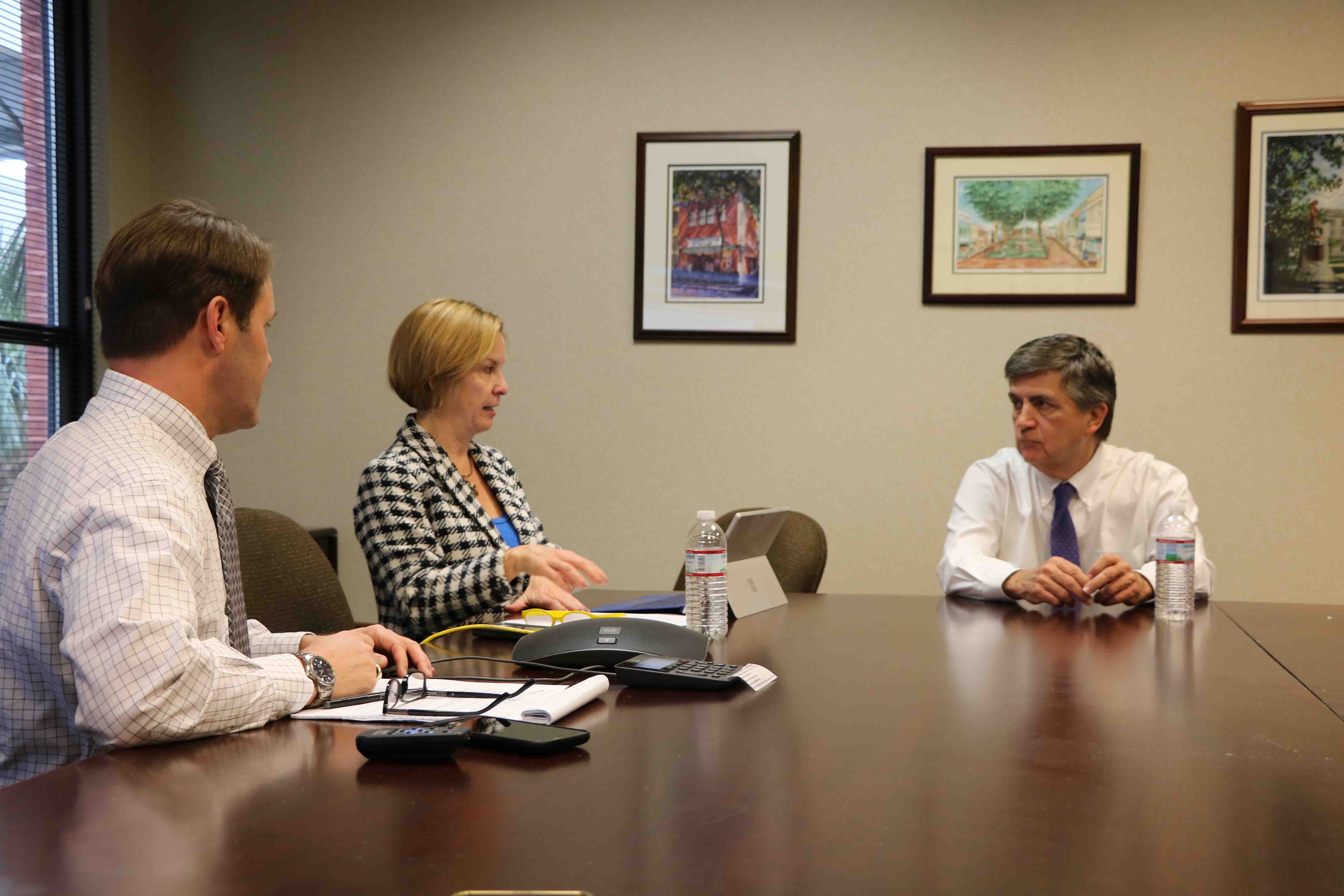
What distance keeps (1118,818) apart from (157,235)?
1347 mm

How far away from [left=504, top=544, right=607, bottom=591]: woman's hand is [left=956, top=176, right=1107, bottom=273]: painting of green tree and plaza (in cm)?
224

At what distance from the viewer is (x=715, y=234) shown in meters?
3.92

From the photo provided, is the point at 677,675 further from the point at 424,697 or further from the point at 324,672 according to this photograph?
the point at 324,672

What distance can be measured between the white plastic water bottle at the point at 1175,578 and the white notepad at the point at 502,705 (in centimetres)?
137

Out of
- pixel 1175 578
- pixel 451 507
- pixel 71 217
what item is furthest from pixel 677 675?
pixel 71 217

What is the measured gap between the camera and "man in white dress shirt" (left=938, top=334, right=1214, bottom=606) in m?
2.76

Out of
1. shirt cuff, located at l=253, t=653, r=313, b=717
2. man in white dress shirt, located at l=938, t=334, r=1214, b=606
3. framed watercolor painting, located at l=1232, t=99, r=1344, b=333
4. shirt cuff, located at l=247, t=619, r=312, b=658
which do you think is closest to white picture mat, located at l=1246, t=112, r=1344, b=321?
framed watercolor painting, located at l=1232, t=99, r=1344, b=333

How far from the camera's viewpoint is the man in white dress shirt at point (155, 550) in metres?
1.14

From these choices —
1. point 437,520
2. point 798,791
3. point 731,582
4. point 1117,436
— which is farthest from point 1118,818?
point 1117,436

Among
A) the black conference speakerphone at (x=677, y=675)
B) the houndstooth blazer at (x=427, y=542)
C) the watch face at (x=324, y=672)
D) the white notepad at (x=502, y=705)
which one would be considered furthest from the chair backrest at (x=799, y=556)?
the watch face at (x=324, y=672)

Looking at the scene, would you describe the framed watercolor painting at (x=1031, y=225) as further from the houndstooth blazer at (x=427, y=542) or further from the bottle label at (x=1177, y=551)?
the houndstooth blazer at (x=427, y=542)

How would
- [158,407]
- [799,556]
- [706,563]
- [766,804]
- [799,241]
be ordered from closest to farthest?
1. [766,804]
2. [158,407]
3. [706,563]
4. [799,556]
5. [799,241]

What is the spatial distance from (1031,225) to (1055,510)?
1327 millimetres

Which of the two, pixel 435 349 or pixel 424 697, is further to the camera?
pixel 435 349
